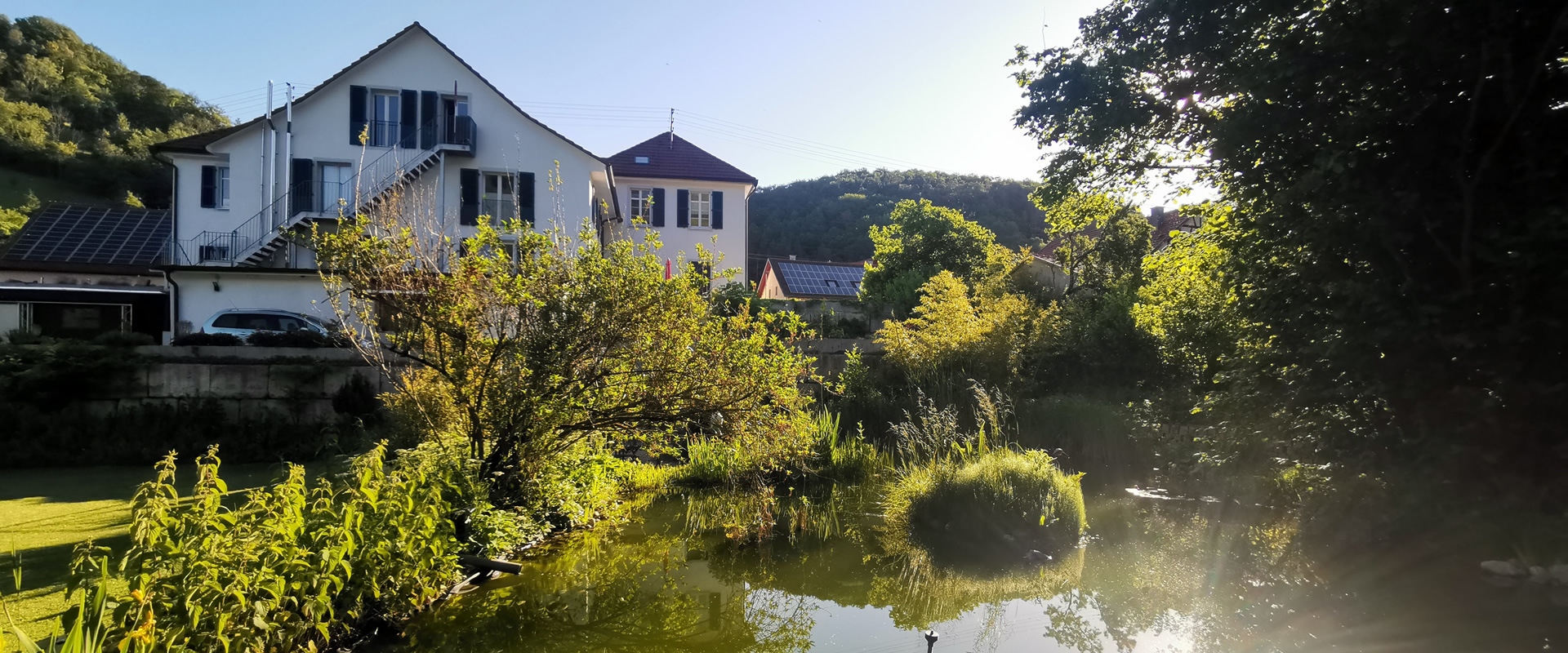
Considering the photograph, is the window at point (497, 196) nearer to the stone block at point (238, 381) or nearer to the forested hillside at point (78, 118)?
the stone block at point (238, 381)

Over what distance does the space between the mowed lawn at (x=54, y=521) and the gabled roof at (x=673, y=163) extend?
19545mm

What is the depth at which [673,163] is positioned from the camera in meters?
29.6

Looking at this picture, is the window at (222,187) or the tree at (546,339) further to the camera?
the window at (222,187)

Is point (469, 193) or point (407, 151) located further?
point (469, 193)

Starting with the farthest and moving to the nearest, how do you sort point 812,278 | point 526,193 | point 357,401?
point 812,278
point 526,193
point 357,401

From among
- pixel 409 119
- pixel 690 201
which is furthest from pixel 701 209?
pixel 409 119

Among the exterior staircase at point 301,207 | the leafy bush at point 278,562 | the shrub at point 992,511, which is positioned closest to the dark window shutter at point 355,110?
the exterior staircase at point 301,207

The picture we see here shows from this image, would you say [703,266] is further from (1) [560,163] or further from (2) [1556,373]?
(1) [560,163]

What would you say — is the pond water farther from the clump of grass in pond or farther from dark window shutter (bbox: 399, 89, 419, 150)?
dark window shutter (bbox: 399, 89, 419, 150)

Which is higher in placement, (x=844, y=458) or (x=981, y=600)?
(x=844, y=458)

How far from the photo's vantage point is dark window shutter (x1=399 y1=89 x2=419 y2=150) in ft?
70.1

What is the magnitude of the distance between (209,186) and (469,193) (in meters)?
6.66

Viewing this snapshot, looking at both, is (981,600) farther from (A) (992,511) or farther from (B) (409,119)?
(B) (409,119)

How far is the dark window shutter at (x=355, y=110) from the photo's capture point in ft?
69.7
